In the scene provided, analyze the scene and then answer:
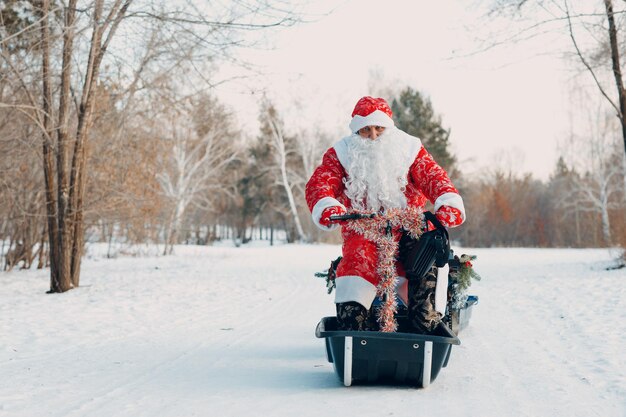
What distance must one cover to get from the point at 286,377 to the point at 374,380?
2.37 ft

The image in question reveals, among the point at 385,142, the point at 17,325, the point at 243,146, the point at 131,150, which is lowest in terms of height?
the point at 17,325

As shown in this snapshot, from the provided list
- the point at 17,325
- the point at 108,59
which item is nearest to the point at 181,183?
the point at 108,59

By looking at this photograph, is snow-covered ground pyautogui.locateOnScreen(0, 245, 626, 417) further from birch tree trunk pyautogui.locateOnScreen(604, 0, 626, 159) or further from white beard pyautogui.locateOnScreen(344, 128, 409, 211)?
birch tree trunk pyautogui.locateOnScreen(604, 0, 626, 159)

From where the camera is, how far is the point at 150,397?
373cm

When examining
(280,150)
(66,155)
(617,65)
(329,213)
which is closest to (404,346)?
(329,213)

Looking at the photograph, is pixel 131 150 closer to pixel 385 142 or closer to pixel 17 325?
pixel 17 325

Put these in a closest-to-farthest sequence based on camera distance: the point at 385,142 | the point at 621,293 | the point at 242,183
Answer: the point at 385,142, the point at 621,293, the point at 242,183

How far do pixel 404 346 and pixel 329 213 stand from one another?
0.93 m

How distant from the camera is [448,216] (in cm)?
388

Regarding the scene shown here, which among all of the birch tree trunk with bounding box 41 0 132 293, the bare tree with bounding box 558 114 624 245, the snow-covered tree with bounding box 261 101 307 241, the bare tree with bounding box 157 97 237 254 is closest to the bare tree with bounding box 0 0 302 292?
the birch tree trunk with bounding box 41 0 132 293

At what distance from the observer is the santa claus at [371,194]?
13.0 feet

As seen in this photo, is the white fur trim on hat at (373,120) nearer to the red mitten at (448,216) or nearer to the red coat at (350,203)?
the red coat at (350,203)

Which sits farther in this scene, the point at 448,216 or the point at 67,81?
the point at 67,81

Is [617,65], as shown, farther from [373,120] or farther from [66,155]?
[66,155]
